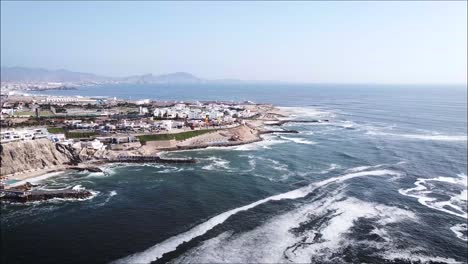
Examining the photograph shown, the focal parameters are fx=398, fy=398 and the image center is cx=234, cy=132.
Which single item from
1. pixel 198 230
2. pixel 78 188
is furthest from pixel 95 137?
pixel 198 230

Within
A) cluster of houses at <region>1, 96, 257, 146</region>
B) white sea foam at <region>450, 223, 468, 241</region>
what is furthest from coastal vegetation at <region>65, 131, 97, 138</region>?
white sea foam at <region>450, 223, 468, 241</region>

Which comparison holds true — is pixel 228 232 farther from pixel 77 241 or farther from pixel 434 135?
pixel 434 135

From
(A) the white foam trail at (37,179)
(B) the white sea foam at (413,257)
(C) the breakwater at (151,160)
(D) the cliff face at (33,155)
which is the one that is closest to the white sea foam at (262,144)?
(C) the breakwater at (151,160)

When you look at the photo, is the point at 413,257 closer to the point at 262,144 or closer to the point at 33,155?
the point at 262,144

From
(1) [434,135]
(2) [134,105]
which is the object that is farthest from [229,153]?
(2) [134,105]

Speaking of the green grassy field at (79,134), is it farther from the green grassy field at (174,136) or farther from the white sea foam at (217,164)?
the white sea foam at (217,164)

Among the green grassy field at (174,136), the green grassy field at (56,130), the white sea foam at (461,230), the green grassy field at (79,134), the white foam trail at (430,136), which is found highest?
the green grassy field at (56,130)

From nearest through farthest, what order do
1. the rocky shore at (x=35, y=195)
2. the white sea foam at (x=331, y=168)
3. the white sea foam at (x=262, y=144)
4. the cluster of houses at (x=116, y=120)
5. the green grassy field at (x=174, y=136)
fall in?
the rocky shore at (x=35, y=195)
the white sea foam at (x=331, y=168)
the cluster of houses at (x=116, y=120)
the green grassy field at (x=174, y=136)
the white sea foam at (x=262, y=144)
